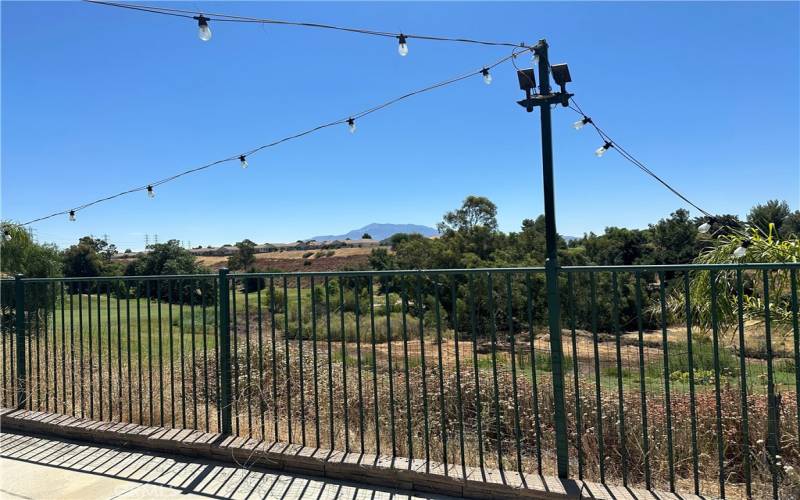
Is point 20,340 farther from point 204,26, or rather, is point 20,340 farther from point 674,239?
point 674,239

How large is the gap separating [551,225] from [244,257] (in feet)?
174

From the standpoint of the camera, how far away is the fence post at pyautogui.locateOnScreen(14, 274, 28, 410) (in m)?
5.08

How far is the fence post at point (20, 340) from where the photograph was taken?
508 centimetres

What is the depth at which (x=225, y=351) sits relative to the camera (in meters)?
4.10

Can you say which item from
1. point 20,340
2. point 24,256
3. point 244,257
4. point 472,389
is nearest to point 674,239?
point 472,389

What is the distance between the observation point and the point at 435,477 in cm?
328

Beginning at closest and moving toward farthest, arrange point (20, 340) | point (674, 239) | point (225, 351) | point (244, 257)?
point (225, 351)
point (20, 340)
point (674, 239)
point (244, 257)

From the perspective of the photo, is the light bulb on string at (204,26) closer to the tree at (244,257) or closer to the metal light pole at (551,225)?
the metal light pole at (551,225)

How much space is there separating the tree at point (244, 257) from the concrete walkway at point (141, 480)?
1789 inches

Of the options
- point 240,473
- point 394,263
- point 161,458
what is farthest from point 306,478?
point 394,263

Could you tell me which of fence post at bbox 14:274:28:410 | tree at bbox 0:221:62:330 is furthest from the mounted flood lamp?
tree at bbox 0:221:62:330

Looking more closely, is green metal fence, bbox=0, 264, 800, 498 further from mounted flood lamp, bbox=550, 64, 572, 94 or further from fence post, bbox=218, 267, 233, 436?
mounted flood lamp, bbox=550, 64, 572, 94

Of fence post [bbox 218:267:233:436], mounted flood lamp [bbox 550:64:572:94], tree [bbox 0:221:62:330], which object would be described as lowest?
fence post [bbox 218:267:233:436]

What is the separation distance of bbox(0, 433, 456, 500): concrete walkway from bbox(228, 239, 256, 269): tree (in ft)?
149
